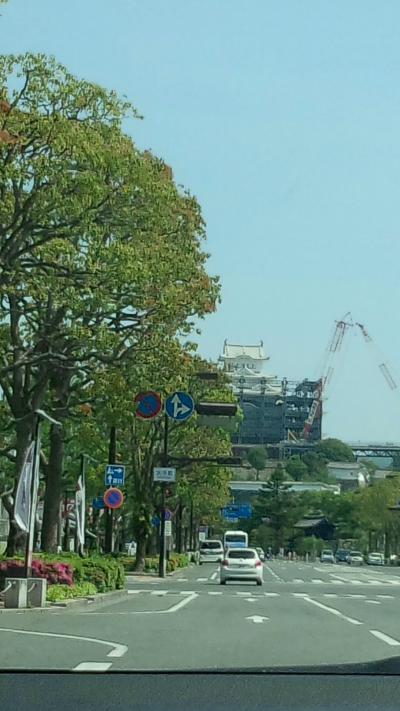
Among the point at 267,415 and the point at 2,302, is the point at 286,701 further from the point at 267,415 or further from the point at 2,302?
the point at 267,415

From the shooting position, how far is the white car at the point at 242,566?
41906mm

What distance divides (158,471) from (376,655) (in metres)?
28.9

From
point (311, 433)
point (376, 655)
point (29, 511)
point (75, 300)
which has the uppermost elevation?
point (311, 433)

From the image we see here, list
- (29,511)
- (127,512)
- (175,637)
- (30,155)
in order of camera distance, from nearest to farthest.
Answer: (175,637) → (30,155) → (29,511) → (127,512)

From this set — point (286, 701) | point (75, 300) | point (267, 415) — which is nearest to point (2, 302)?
point (75, 300)

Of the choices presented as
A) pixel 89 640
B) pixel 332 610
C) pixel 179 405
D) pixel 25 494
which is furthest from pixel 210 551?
pixel 89 640

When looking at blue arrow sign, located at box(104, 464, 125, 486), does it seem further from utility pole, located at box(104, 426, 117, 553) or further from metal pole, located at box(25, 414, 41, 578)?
metal pole, located at box(25, 414, 41, 578)

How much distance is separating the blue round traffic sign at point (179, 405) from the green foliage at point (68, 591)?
6.55 metres

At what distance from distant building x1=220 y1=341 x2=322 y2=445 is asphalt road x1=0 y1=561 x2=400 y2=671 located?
140 meters

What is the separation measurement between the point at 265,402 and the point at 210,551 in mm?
72184

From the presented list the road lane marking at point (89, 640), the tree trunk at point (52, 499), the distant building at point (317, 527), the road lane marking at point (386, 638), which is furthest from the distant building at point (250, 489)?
the road lane marking at point (89, 640)

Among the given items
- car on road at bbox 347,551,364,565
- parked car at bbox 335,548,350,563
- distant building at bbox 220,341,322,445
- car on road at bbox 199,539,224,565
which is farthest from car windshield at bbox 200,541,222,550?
distant building at bbox 220,341,322,445

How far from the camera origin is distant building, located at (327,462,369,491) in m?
190

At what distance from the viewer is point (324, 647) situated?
43.6 feet
